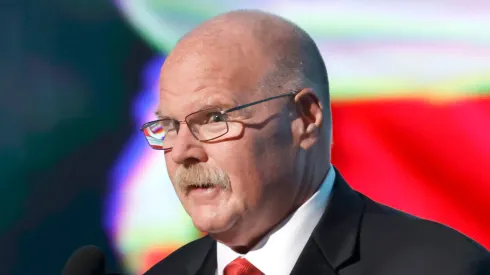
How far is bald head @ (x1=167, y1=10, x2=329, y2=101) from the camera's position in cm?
111

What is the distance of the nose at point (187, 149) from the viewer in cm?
109

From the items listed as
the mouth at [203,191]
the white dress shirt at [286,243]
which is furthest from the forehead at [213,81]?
the white dress shirt at [286,243]

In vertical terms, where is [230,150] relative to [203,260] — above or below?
above

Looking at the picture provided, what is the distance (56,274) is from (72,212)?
17 centimetres

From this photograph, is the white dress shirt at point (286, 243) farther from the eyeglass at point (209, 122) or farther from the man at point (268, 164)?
the eyeglass at point (209, 122)

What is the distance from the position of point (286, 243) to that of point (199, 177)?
0.65 feet

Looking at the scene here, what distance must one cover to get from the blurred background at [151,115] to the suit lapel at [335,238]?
494 millimetres

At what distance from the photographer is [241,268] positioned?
3.79 ft

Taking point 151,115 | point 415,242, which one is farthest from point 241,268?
point 151,115

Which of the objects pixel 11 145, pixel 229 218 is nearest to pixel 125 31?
pixel 11 145

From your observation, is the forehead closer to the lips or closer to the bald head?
the bald head

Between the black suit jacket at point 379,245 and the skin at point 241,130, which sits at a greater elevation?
the skin at point 241,130

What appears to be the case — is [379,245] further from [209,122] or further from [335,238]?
[209,122]

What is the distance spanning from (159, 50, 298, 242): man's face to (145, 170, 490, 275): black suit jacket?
0.37ft
